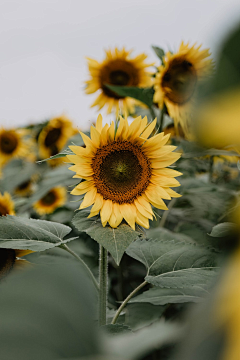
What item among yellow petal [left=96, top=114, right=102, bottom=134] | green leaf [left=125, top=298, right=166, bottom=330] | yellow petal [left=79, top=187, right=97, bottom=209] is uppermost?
yellow petal [left=96, top=114, right=102, bottom=134]

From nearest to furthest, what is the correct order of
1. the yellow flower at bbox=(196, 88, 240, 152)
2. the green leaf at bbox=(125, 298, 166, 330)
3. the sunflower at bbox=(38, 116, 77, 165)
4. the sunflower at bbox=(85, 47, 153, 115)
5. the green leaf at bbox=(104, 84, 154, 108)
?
the yellow flower at bbox=(196, 88, 240, 152) → the green leaf at bbox=(125, 298, 166, 330) → the green leaf at bbox=(104, 84, 154, 108) → the sunflower at bbox=(85, 47, 153, 115) → the sunflower at bbox=(38, 116, 77, 165)

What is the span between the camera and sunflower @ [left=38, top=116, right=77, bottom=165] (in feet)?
6.34

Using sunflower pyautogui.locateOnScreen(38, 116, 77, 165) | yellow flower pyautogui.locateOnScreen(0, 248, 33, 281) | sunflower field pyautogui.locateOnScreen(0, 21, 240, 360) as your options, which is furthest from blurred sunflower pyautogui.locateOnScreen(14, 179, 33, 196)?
yellow flower pyautogui.locateOnScreen(0, 248, 33, 281)

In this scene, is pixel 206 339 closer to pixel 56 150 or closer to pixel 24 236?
pixel 24 236

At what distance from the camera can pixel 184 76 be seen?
3.47 feet

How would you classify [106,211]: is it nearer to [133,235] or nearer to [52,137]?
[133,235]

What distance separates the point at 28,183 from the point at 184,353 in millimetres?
2142

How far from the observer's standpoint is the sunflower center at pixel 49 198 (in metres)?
2.01

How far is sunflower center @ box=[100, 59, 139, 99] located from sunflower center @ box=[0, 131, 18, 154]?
979mm

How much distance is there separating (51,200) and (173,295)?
1.50 meters

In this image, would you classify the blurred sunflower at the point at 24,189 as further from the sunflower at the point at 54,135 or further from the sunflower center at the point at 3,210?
the sunflower center at the point at 3,210

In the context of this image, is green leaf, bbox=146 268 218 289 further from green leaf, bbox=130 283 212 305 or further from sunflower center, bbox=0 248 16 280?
sunflower center, bbox=0 248 16 280

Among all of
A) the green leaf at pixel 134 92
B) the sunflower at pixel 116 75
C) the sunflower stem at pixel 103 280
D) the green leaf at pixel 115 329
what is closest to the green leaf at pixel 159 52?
the green leaf at pixel 134 92

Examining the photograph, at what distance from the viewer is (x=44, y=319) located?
0.48 ft
